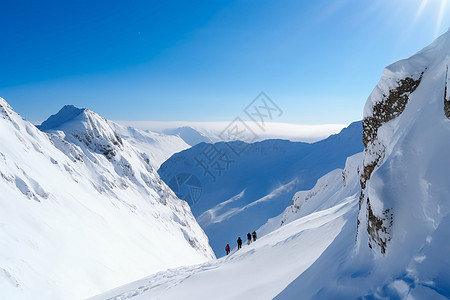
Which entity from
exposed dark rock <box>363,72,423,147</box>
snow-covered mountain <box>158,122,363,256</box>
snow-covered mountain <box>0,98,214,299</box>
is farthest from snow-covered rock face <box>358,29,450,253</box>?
snow-covered mountain <box>158,122,363,256</box>

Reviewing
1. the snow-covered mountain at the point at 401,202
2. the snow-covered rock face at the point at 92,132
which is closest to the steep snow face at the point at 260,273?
the snow-covered mountain at the point at 401,202

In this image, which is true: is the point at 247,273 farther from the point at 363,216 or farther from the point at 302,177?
the point at 302,177

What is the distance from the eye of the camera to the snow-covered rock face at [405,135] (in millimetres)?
4305

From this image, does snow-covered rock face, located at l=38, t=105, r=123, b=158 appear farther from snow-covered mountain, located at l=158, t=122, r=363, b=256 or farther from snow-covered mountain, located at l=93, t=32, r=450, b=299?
snow-covered mountain, located at l=93, t=32, r=450, b=299

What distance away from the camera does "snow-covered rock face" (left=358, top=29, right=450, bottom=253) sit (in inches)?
169

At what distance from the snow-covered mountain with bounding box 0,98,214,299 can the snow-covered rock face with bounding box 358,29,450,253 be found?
20.4m

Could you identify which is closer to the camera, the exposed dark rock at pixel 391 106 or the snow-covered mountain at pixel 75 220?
the exposed dark rock at pixel 391 106

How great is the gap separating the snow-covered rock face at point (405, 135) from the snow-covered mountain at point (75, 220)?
2041 centimetres

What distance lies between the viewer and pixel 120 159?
6694 cm

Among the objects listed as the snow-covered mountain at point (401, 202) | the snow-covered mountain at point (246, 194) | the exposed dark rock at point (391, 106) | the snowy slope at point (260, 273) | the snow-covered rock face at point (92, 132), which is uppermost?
the snow-covered rock face at point (92, 132)

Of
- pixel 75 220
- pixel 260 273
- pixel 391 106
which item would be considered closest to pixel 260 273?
pixel 260 273

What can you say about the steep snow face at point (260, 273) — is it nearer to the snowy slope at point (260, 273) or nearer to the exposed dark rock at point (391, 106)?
the snowy slope at point (260, 273)

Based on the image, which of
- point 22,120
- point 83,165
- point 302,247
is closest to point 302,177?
point 83,165

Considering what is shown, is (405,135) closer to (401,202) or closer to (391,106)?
(391,106)
